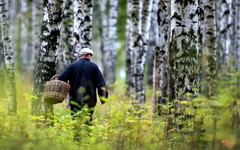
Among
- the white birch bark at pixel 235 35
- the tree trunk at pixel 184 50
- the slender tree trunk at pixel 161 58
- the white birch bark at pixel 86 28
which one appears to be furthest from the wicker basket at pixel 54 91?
the white birch bark at pixel 235 35

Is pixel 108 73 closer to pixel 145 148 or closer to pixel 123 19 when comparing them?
pixel 123 19

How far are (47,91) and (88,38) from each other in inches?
137

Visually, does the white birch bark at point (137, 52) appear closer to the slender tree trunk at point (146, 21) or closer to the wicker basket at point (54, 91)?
the slender tree trunk at point (146, 21)

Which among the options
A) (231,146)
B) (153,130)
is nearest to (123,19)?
(153,130)

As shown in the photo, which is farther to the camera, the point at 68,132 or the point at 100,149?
the point at 68,132

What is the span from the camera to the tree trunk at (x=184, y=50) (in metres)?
6.01

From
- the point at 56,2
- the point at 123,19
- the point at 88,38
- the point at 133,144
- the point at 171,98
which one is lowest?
the point at 133,144

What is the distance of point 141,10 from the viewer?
12.1 meters

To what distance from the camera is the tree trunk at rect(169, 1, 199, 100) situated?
601 cm

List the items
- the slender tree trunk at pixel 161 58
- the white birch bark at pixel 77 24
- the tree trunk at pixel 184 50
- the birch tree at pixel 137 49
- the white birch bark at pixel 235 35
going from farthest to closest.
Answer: the white birch bark at pixel 235 35 < the birch tree at pixel 137 49 < the slender tree trunk at pixel 161 58 < the white birch bark at pixel 77 24 < the tree trunk at pixel 184 50

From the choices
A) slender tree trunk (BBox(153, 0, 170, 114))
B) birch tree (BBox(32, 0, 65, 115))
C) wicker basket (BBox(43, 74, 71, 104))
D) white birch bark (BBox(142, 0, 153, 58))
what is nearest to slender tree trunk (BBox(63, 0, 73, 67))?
white birch bark (BBox(142, 0, 153, 58))

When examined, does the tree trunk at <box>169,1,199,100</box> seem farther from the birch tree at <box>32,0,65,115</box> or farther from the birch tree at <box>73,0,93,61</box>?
the birch tree at <box>73,0,93,61</box>

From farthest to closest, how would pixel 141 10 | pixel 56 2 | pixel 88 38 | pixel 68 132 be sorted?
pixel 141 10
pixel 88 38
pixel 56 2
pixel 68 132

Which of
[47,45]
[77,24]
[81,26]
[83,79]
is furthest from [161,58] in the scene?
[47,45]
